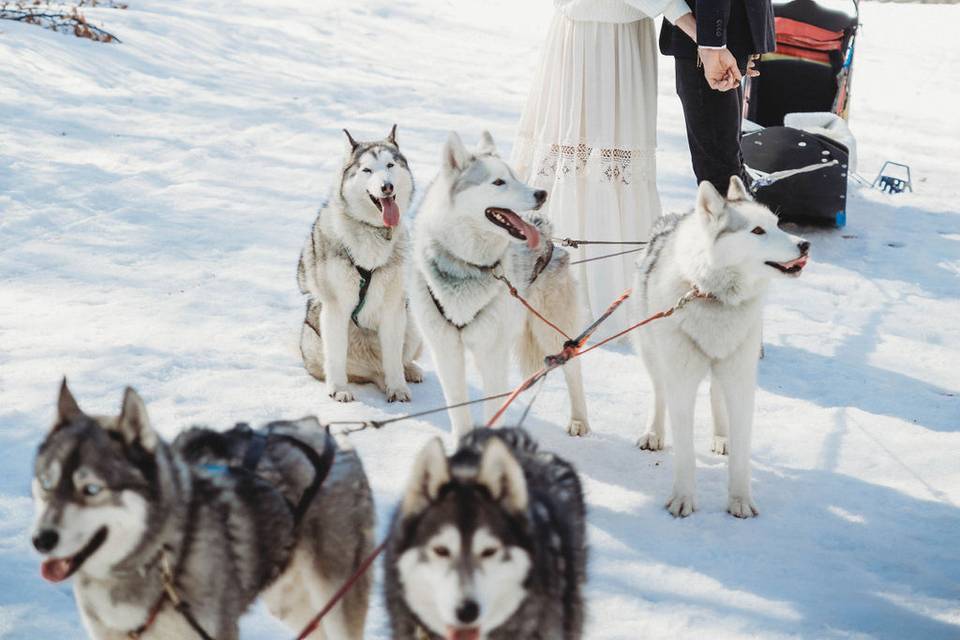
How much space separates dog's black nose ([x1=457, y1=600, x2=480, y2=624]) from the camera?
1592 millimetres

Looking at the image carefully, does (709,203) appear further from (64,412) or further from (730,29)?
(64,412)

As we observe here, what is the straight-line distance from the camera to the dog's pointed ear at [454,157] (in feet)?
10.2

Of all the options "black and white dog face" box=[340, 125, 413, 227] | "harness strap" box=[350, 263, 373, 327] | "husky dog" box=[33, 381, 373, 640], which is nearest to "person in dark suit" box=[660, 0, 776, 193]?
"black and white dog face" box=[340, 125, 413, 227]

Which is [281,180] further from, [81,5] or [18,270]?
[81,5]

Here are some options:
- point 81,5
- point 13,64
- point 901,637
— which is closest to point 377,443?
point 901,637

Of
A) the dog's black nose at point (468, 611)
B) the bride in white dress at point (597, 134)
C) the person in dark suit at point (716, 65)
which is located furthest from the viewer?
the bride in white dress at point (597, 134)

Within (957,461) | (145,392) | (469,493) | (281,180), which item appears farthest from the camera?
(281,180)

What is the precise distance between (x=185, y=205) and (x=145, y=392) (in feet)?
9.14

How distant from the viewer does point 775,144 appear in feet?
19.5

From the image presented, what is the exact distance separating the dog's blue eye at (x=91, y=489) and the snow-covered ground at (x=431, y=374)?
0.90 meters

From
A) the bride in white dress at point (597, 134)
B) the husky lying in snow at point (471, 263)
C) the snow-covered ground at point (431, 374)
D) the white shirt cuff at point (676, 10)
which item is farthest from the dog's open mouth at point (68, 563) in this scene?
the bride in white dress at point (597, 134)

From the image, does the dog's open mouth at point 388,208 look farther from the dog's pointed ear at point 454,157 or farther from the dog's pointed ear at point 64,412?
the dog's pointed ear at point 64,412

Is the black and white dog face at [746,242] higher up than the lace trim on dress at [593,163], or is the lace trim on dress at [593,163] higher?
the lace trim on dress at [593,163]

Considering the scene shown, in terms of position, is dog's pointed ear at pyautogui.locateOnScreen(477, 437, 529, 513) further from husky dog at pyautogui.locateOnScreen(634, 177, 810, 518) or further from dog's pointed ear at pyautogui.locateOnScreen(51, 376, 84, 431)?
husky dog at pyautogui.locateOnScreen(634, 177, 810, 518)
